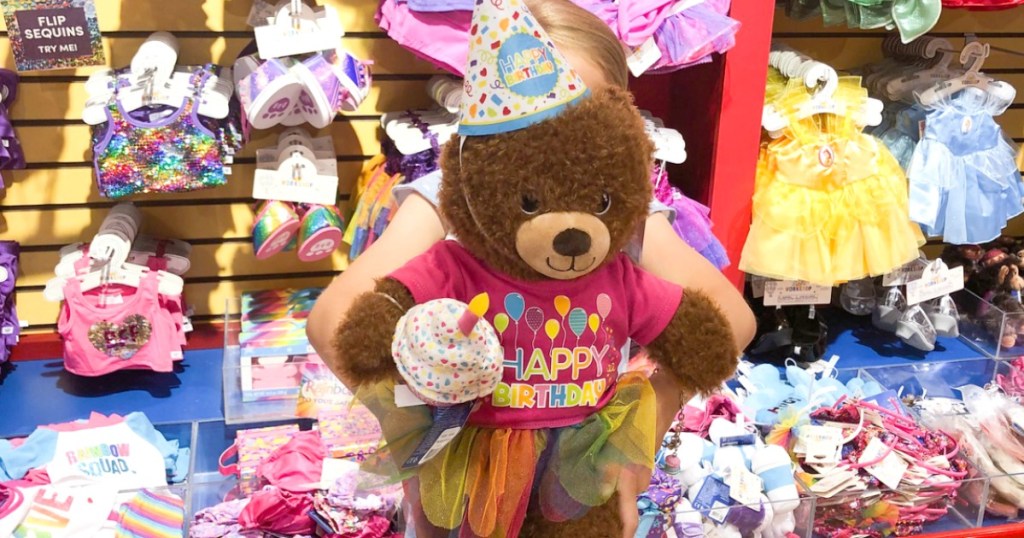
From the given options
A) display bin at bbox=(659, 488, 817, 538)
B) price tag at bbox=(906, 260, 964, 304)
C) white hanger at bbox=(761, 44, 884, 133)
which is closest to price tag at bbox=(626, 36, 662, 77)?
white hanger at bbox=(761, 44, 884, 133)

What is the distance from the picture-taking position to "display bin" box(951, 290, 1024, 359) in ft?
8.69

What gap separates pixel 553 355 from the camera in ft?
3.18

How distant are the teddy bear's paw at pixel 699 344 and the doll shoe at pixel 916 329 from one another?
1.88 metres

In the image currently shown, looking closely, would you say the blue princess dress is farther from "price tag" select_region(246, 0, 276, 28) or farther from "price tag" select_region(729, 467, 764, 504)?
"price tag" select_region(246, 0, 276, 28)

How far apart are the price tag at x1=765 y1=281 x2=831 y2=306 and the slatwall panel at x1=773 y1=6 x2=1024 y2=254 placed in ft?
2.35

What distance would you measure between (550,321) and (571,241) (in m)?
0.11

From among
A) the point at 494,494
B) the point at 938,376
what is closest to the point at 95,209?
the point at 494,494

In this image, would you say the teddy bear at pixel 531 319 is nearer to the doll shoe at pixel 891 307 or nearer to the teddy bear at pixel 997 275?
the doll shoe at pixel 891 307

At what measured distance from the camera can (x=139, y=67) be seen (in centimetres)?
213

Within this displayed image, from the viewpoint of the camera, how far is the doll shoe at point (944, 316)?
274 centimetres

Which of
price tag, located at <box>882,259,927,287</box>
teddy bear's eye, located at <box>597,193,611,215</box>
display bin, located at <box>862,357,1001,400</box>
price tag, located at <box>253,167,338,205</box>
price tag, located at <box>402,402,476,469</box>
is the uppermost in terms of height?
teddy bear's eye, located at <box>597,193,611,215</box>

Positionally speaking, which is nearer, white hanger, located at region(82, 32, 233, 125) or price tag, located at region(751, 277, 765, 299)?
white hanger, located at region(82, 32, 233, 125)

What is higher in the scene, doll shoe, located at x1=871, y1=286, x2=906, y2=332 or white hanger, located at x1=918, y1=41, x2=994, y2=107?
white hanger, located at x1=918, y1=41, x2=994, y2=107

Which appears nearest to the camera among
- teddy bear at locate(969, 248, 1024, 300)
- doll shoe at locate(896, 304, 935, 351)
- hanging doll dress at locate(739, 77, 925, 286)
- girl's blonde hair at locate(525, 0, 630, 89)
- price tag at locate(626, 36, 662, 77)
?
girl's blonde hair at locate(525, 0, 630, 89)
